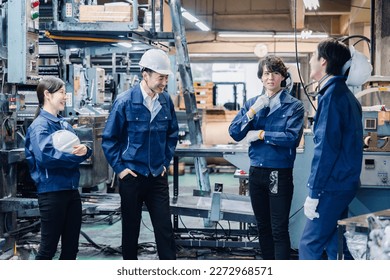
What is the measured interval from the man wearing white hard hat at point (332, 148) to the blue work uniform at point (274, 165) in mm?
520

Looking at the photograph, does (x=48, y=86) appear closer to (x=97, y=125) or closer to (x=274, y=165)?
(x=274, y=165)

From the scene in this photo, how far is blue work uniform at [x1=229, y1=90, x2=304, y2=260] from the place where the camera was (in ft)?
12.4

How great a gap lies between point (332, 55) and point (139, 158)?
142cm

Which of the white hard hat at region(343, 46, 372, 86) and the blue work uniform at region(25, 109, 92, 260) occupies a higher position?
the white hard hat at region(343, 46, 372, 86)

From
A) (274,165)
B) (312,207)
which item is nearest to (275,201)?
(274,165)

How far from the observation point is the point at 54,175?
356cm

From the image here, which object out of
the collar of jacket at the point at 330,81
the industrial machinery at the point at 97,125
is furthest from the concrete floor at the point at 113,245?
the collar of jacket at the point at 330,81

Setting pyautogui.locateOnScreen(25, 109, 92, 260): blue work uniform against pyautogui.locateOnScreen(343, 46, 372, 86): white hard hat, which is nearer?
pyautogui.locateOnScreen(343, 46, 372, 86): white hard hat

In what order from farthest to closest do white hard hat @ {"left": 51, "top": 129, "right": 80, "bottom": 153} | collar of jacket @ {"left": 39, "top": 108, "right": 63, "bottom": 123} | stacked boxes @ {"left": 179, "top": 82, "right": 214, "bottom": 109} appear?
1. stacked boxes @ {"left": 179, "top": 82, "right": 214, "bottom": 109}
2. collar of jacket @ {"left": 39, "top": 108, "right": 63, "bottom": 123}
3. white hard hat @ {"left": 51, "top": 129, "right": 80, "bottom": 153}

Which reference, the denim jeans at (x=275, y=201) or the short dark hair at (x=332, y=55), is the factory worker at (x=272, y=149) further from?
the short dark hair at (x=332, y=55)

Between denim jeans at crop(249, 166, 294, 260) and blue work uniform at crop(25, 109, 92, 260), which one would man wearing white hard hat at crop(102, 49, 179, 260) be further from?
denim jeans at crop(249, 166, 294, 260)

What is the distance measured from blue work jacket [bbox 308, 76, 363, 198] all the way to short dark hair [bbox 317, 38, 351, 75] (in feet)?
0.25

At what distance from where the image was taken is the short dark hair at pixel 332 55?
325 centimetres

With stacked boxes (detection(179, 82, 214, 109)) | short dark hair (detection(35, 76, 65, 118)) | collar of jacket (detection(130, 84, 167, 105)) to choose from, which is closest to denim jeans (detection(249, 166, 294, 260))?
collar of jacket (detection(130, 84, 167, 105))
